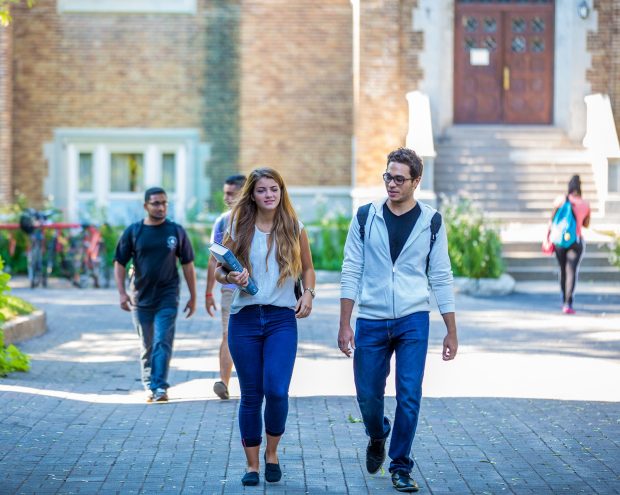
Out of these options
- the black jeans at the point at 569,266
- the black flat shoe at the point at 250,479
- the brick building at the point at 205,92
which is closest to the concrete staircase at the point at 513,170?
the brick building at the point at 205,92

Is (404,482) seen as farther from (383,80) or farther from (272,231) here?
(383,80)

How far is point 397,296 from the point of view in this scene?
709 centimetres

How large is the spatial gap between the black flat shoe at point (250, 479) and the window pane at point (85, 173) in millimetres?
20048

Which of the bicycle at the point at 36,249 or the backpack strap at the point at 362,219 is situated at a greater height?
the backpack strap at the point at 362,219

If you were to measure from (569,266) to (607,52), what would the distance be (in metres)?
8.80

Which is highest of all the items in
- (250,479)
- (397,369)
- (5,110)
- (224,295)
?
(5,110)

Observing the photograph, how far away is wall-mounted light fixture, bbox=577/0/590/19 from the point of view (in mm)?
24328

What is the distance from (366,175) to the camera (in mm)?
24172

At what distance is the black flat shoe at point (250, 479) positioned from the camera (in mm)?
7113

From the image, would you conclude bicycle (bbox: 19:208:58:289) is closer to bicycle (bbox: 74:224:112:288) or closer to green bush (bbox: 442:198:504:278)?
bicycle (bbox: 74:224:112:288)

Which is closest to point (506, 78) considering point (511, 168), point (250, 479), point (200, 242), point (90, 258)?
point (511, 168)

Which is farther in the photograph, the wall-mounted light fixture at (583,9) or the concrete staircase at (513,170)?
the wall-mounted light fixture at (583,9)

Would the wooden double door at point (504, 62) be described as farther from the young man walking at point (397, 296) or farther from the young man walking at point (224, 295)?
the young man walking at point (397, 296)

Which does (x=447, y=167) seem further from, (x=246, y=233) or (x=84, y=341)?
(x=246, y=233)
